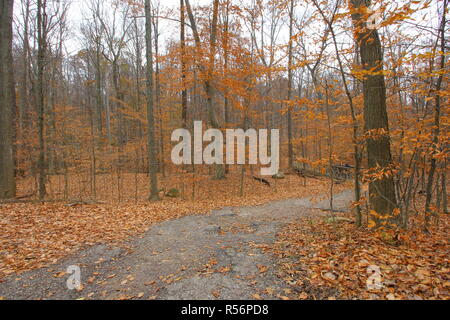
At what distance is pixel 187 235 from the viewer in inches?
208

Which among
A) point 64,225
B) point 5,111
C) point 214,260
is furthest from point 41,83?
point 214,260

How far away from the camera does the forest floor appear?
9.01 ft

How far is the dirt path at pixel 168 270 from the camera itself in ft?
9.71

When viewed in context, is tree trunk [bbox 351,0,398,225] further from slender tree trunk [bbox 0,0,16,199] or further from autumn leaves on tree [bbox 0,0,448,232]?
slender tree trunk [bbox 0,0,16,199]

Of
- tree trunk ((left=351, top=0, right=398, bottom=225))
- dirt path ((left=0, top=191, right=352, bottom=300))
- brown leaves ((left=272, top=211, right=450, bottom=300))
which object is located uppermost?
tree trunk ((left=351, top=0, right=398, bottom=225))

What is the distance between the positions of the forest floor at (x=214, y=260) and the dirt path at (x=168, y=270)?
0.02 meters

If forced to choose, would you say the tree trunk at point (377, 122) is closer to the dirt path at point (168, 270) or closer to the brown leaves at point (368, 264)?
the brown leaves at point (368, 264)

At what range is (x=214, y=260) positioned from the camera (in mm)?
3793

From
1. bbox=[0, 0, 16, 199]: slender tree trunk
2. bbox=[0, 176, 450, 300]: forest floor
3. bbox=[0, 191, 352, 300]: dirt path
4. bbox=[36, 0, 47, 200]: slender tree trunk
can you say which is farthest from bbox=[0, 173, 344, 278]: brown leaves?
bbox=[36, 0, 47, 200]: slender tree trunk

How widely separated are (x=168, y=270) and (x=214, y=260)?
77 cm

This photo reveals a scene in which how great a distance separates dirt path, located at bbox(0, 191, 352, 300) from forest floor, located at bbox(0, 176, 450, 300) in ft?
0.05

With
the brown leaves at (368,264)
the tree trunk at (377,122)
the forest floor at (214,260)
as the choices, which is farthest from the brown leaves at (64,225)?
the tree trunk at (377,122)
